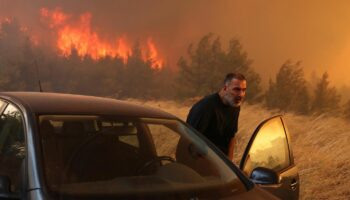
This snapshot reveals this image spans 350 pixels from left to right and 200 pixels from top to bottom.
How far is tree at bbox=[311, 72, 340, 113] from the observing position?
8945mm

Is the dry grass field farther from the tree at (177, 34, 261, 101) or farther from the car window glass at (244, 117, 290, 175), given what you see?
the car window glass at (244, 117, 290, 175)

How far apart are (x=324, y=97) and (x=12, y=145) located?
6.95 m

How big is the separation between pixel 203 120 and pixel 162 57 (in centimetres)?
978

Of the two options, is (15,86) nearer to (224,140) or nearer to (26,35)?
(26,35)

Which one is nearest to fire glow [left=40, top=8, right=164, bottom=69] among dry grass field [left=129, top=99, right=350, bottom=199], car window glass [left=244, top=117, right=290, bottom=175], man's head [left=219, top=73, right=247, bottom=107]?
dry grass field [left=129, top=99, right=350, bottom=199]

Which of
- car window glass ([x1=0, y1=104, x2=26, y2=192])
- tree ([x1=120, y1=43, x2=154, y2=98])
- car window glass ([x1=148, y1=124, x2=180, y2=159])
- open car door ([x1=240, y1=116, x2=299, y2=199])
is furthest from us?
tree ([x1=120, y1=43, x2=154, y2=98])

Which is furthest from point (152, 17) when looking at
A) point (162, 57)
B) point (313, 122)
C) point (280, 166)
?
point (280, 166)

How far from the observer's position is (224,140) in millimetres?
4938

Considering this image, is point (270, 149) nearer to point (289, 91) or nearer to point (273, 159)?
point (273, 159)

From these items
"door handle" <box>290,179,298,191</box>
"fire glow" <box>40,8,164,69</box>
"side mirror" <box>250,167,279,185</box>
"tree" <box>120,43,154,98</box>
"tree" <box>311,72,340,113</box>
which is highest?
"fire glow" <box>40,8,164,69</box>

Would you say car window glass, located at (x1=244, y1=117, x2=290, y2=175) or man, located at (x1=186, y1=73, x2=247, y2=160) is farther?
man, located at (x1=186, y1=73, x2=247, y2=160)

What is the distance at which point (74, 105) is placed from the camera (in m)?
3.28

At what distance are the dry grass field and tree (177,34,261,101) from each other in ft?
5.33

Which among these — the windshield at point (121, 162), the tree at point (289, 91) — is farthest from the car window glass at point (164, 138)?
the tree at point (289, 91)
